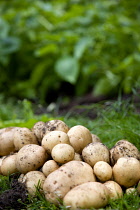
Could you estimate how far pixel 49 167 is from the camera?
2221 mm

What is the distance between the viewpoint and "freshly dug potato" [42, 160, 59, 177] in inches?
87.4

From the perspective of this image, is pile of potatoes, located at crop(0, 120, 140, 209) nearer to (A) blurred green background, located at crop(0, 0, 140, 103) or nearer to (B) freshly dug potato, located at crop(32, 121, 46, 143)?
(B) freshly dug potato, located at crop(32, 121, 46, 143)

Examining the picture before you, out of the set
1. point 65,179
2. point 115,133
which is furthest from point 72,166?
point 115,133

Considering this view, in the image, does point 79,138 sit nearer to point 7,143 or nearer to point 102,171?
point 102,171

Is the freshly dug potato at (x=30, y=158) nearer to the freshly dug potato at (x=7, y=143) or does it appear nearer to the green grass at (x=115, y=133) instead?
the green grass at (x=115, y=133)

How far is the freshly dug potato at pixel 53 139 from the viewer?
2328 millimetres

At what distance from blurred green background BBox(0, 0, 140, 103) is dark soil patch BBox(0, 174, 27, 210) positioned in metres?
3.83

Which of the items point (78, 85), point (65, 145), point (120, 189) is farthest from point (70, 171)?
point (78, 85)

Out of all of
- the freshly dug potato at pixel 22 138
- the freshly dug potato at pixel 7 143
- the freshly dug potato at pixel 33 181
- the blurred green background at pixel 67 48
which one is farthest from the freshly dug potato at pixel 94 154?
the blurred green background at pixel 67 48

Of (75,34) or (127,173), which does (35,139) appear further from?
(75,34)

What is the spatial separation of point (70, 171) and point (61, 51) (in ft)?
15.5

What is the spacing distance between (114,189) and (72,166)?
1.01ft

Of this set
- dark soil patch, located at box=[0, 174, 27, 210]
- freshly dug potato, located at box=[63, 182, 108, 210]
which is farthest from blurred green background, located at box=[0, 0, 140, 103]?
freshly dug potato, located at box=[63, 182, 108, 210]

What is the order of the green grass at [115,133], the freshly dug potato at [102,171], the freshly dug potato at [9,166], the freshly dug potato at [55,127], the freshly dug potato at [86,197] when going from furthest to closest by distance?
the freshly dug potato at [55,127] < the freshly dug potato at [9,166] < the freshly dug potato at [102,171] < the green grass at [115,133] < the freshly dug potato at [86,197]
